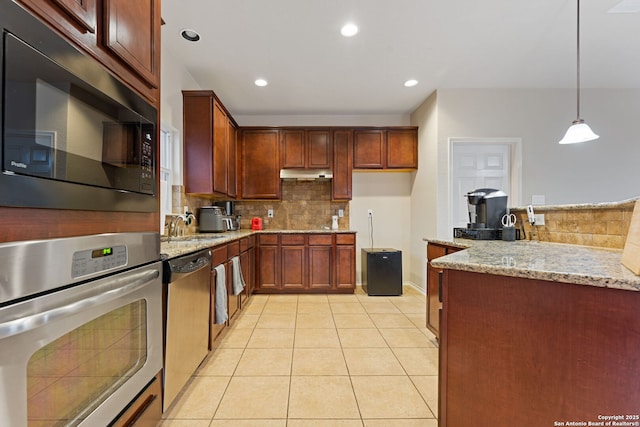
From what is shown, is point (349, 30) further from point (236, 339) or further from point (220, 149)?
point (236, 339)

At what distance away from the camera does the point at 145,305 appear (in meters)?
1.15

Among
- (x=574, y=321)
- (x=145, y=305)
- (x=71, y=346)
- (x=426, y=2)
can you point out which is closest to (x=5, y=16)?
(x=71, y=346)

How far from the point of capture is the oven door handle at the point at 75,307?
612mm

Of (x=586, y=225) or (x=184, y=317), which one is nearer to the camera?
(x=184, y=317)

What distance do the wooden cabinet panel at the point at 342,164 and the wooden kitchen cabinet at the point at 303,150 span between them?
0.11 meters

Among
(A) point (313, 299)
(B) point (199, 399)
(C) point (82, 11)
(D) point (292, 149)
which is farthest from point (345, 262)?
(C) point (82, 11)

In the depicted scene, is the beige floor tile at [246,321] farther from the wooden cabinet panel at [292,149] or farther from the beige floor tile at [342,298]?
the wooden cabinet panel at [292,149]

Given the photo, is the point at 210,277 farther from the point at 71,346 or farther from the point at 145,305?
the point at 71,346

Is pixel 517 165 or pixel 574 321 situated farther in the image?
pixel 517 165

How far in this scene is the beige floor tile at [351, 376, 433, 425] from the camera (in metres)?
1.50

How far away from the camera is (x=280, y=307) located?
3.20m

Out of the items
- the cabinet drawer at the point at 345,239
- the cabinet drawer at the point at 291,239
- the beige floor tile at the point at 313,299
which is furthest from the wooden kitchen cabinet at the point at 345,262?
the cabinet drawer at the point at 291,239

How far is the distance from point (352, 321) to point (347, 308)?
1.28ft

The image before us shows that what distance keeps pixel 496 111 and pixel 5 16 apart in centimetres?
419
